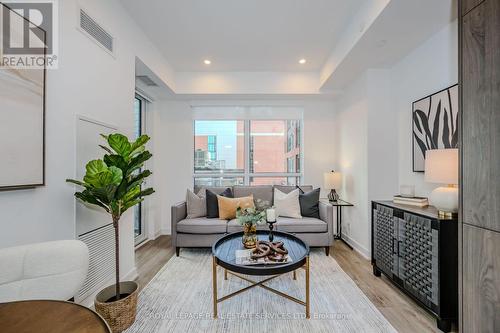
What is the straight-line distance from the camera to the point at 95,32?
7.06 ft

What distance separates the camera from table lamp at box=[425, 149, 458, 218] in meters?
1.90

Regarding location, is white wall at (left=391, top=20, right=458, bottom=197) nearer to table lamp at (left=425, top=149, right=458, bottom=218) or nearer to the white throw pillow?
table lamp at (left=425, top=149, right=458, bottom=218)

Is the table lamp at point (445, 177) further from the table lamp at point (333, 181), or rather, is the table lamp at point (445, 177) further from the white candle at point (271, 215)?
the table lamp at point (333, 181)

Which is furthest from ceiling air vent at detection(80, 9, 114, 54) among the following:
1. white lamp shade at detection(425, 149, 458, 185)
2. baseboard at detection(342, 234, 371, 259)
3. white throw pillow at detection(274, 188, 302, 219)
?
baseboard at detection(342, 234, 371, 259)

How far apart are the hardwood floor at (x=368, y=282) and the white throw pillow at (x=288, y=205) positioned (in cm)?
82

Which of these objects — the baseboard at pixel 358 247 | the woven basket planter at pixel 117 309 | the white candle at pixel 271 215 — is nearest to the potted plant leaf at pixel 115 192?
the woven basket planter at pixel 117 309

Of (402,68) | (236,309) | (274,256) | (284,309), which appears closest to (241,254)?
(274,256)

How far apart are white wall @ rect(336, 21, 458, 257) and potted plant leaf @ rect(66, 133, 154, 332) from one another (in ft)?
9.96

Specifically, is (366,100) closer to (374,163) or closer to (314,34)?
(374,163)

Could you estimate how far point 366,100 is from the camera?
3.39 m

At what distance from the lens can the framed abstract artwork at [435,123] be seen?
2.31 m

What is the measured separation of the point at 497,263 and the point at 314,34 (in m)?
2.95

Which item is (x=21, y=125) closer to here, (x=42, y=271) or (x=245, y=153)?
(x=42, y=271)

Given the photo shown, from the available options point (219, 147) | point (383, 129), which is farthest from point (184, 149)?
point (383, 129)
